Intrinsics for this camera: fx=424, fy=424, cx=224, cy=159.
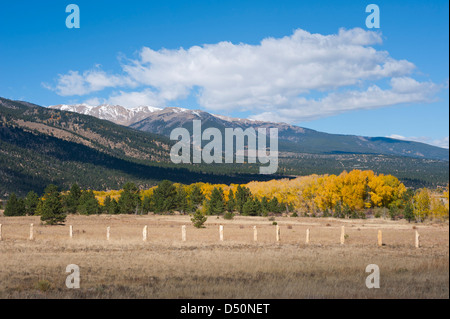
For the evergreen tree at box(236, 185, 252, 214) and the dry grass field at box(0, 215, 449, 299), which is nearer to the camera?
the dry grass field at box(0, 215, 449, 299)

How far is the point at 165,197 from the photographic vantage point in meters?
96.4

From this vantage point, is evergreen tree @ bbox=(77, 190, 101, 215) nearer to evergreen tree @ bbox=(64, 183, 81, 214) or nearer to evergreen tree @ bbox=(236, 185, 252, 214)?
evergreen tree @ bbox=(64, 183, 81, 214)

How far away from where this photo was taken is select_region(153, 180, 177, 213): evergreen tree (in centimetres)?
9331

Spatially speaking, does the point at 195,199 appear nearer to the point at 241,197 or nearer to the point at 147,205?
the point at 241,197

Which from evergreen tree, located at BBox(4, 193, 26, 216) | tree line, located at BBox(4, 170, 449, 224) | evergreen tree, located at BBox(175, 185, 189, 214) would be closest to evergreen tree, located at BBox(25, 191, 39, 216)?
tree line, located at BBox(4, 170, 449, 224)

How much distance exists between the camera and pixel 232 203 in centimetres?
9506

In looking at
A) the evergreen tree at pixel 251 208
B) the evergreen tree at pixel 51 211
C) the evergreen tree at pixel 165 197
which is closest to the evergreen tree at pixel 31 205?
the evergreen tree at pixel 165 197

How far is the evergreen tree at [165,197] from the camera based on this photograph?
306 feet

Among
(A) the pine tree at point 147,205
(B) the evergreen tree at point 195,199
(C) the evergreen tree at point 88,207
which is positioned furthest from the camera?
(B) the evergreen tree at point 195,199

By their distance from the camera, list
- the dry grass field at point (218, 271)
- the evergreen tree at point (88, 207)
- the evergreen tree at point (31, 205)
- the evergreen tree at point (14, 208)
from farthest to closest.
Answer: the evergreen tree at point (88, 207), the evergreen tree at point (31, 205), the evergreen tree at point (14, 208), the dry grass field at point (218, 271)

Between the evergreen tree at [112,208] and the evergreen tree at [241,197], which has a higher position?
the evergreen tree at [241,197]

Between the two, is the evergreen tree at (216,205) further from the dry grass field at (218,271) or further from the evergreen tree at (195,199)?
the dry grass field at (218,271)

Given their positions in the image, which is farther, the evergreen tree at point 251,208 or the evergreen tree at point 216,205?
the evergreen tree at point 216,205
